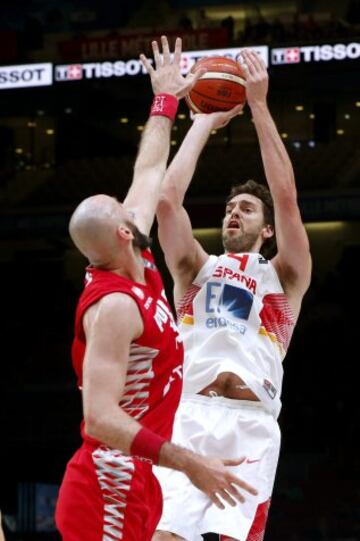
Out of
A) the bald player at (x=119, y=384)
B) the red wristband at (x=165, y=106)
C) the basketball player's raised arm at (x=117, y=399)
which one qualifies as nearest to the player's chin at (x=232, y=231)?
the red wristband at (x=165, y=106)

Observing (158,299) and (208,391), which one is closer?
(158,299)

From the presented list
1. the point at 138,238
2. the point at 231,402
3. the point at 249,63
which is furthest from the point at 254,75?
the point at 138,238

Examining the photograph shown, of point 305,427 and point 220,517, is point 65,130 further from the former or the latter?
point 220,517

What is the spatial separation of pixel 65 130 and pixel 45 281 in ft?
9.91

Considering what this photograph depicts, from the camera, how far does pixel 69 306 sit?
20.7m

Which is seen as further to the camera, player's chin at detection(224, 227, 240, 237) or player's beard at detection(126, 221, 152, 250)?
player's chin at detection(224, 227, 240, 237)

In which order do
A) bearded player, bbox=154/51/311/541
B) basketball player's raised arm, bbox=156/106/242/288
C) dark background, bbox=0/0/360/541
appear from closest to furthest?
bearded player, bbox=154/51/311/541
basketball player's raised arm, bbox=156/106/242/288
dark background, bbox=0/0/360/541

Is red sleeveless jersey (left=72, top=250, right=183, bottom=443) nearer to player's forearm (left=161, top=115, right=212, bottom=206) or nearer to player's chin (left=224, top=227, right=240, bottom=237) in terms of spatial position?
player's forearm (left=161, top=115, right=212, bottom=206)

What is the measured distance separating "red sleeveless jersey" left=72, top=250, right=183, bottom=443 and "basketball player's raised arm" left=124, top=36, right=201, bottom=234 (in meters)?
0.46

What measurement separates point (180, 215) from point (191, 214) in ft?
45.2

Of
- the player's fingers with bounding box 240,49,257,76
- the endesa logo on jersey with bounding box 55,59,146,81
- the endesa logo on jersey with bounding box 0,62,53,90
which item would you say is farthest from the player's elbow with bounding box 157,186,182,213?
the endesa logo on jersey with bounding box 0,62,53,90

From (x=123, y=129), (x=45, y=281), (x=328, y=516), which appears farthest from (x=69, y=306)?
(x=328, y=516)

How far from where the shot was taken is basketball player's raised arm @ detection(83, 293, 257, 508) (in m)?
3.31

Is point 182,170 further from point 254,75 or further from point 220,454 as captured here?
point 220,454
